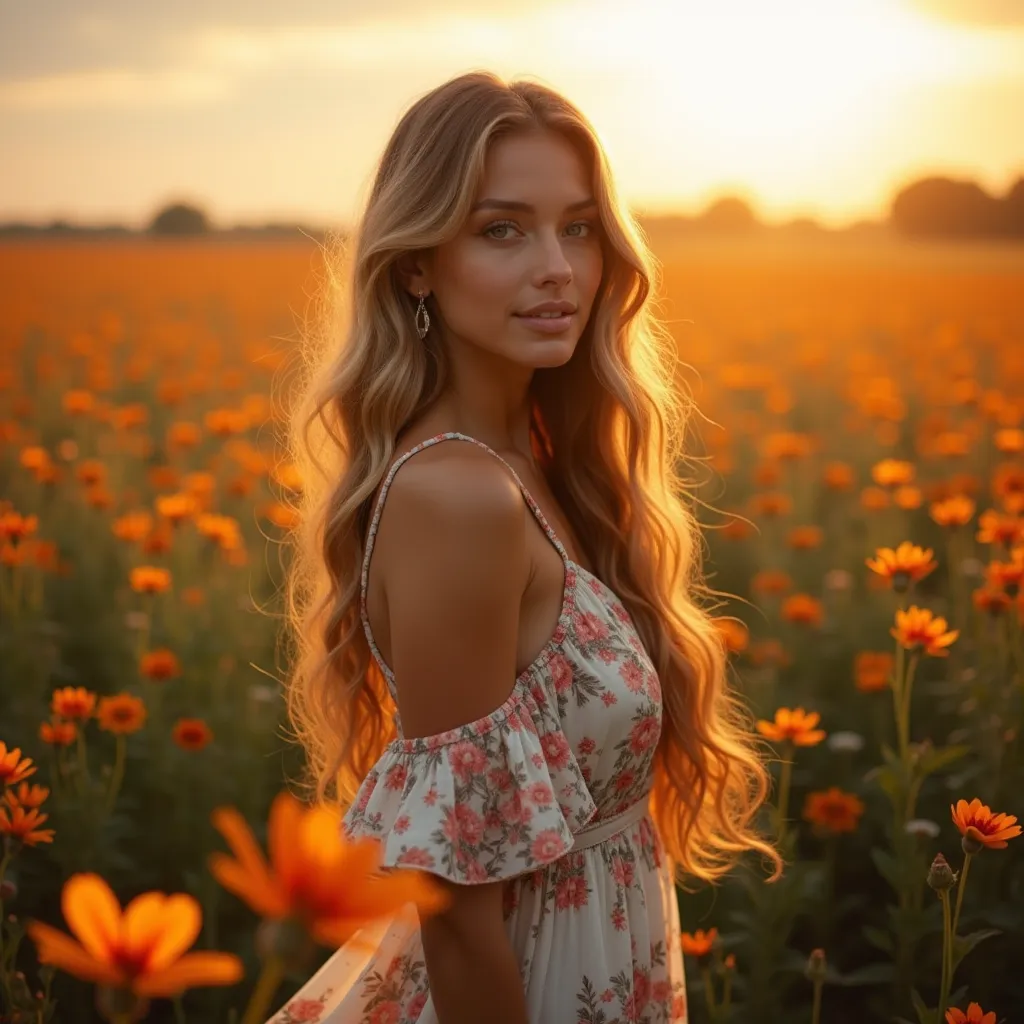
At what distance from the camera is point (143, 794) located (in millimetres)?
2756

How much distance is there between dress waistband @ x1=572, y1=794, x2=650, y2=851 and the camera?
56.6 inches

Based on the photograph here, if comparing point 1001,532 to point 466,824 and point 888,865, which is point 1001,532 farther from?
point 466,824

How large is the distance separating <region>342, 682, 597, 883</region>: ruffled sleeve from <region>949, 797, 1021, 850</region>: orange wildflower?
48 centimetres

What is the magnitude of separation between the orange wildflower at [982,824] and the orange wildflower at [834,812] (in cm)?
94

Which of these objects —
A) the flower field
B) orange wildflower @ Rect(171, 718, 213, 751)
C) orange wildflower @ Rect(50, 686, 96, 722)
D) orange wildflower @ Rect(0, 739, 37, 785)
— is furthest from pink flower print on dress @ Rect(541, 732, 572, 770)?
orange wildflower @ Rect(171, 718, 213, 751)

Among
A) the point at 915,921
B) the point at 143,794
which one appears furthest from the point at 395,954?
the point at 143,794

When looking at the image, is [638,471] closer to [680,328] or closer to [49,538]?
[49,538]

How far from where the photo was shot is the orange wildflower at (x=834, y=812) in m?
2.31

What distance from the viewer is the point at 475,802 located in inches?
49.9

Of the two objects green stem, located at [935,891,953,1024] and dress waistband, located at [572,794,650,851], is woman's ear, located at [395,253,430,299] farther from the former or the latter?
green stem, located at [935,891,953,1024]

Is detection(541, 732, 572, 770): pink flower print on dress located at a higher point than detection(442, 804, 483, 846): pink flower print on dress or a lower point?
higher

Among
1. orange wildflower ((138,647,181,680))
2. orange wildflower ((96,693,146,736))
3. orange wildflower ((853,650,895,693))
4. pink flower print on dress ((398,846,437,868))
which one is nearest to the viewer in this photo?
pink flower print on dress ((398,846,437,868))

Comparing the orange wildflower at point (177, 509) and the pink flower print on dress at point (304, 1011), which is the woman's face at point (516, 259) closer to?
the pink flower print on dress at point (304, 1011)

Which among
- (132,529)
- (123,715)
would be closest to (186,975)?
(123,715)
